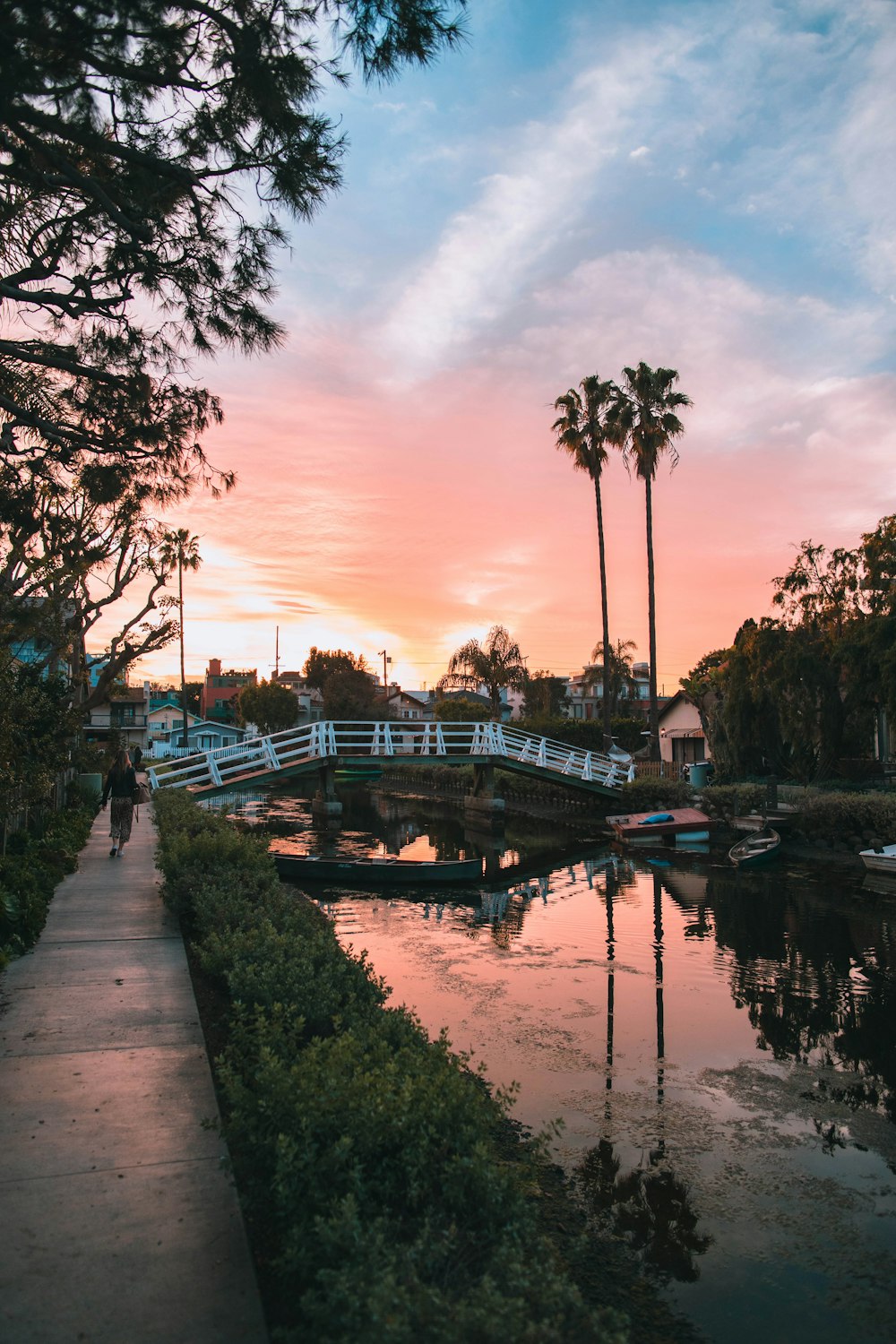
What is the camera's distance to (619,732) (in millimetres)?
54969

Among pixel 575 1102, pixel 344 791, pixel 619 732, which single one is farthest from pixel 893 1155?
pixel 344 791

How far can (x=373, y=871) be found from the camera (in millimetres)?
19609

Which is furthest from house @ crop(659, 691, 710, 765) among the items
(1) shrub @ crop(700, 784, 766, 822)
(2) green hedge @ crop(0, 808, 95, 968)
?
(2) green hedge @ crop(0, 808, 95, 968)

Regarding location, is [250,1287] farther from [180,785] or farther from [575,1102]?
[180,785]

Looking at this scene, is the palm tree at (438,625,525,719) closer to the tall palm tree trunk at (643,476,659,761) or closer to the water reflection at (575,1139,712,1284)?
the tall palm tree trunk at (643,476,659,761)

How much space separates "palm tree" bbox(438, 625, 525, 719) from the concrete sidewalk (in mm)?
44225

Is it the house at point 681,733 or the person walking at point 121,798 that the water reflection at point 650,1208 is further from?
the house at point 681,733

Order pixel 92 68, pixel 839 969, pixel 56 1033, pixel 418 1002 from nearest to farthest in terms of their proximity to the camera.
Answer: pixel 92 68, pixel 56 1033, pixel 418 1002, pixel 839 969

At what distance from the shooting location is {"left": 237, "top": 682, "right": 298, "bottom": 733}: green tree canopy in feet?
286

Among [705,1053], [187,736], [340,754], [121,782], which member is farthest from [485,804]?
[187,736]

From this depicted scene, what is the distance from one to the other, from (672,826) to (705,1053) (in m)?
18.4

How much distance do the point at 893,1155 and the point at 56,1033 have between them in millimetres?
6801

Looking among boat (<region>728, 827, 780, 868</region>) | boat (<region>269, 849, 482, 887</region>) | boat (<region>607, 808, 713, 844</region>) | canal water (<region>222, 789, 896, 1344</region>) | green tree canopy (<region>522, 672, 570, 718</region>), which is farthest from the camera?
green tree canopy (<region>522, 672, 570, 718</region>)

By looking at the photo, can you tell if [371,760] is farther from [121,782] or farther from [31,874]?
[31,874]
